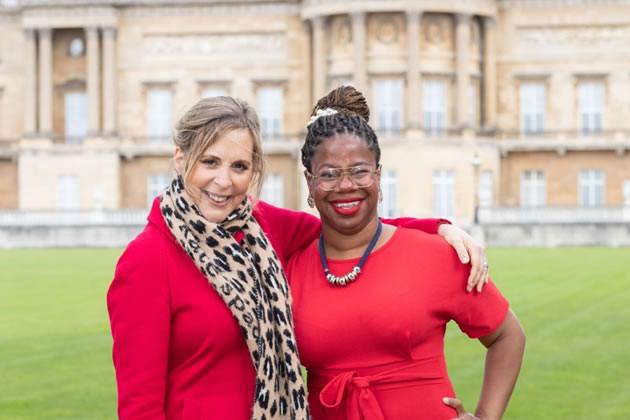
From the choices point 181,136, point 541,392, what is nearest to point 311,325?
point 181,136

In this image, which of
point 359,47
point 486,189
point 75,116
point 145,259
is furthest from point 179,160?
point 75,116

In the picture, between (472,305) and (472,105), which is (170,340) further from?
(472,105)

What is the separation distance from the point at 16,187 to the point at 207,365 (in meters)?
61.3

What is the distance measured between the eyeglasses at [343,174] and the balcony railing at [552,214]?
148 ft

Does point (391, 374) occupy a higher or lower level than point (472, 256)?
lower

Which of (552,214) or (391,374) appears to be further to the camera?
(552,214)

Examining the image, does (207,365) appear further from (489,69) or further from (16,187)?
(16,187)

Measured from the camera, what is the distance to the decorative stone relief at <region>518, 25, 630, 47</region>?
6209cm

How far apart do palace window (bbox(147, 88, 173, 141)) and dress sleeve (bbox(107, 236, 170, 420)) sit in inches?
2337

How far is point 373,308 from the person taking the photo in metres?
5.70

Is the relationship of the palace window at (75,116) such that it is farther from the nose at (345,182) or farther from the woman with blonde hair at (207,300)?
the nose at (345,182)

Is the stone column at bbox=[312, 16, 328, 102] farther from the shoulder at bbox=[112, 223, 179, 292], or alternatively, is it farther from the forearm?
the shoulder at bbox=[112, 223, 179, 292]

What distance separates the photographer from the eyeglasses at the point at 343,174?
5859mm

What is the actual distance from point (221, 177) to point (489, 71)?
5643 cm
